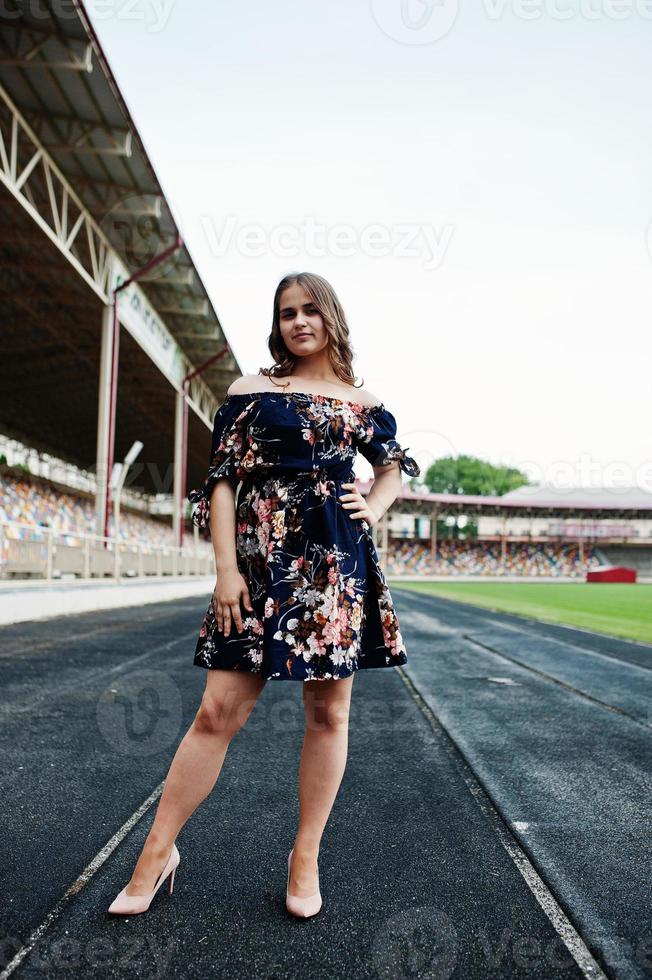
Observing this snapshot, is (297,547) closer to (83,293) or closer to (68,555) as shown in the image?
(68,555)

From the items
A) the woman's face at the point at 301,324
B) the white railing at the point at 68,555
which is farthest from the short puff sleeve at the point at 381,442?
the white railing at the point at 68,555

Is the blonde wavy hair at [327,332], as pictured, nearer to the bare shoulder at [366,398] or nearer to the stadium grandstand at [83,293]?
the bare shoulder at [366,398]

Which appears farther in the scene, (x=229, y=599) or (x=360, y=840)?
(x=360, y=840)

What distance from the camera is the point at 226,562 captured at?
6.56 feet

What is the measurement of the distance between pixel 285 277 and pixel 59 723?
3.06 metres

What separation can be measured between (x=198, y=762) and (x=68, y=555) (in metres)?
11.5

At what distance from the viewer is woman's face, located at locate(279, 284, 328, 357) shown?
7.14 feet

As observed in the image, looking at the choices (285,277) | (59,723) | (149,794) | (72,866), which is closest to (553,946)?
(72,866)

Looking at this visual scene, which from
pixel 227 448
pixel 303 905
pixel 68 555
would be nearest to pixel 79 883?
pixel 303 905

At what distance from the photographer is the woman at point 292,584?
197cm

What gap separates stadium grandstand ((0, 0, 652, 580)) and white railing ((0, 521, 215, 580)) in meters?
0.04

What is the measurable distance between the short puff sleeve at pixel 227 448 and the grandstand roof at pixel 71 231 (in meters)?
12.5

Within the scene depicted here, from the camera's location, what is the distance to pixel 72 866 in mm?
2242

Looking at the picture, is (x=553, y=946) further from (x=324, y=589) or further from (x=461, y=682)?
(x=461, y=682)
